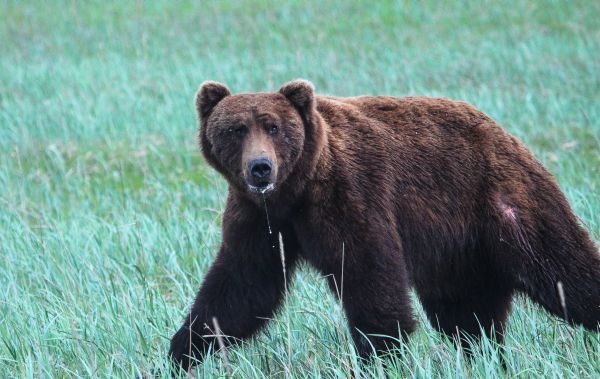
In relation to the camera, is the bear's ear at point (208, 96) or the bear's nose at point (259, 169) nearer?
the bear's nose at point (259, 169)

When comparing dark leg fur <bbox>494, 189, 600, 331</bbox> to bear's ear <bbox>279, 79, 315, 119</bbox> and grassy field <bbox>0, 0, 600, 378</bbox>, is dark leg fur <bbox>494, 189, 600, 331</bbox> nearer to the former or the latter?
grassy field <bbox>0, 0, 600, 378</bbox>

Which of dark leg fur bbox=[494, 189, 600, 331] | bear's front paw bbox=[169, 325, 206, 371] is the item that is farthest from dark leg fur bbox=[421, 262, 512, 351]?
bear's front paw bbox=[169, 325, 206, 371]

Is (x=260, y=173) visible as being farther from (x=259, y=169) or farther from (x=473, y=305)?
(x=473, y=305)

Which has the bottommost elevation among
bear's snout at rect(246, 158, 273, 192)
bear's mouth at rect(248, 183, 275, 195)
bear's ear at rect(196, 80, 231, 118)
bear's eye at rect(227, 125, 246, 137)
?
bear's mouth at rect(248, 183, 275, 195)

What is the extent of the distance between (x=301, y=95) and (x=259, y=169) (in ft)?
1.60

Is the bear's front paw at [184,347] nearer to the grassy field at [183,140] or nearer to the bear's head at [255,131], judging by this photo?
the grassy field at [183,140]

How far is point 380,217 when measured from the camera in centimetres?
431

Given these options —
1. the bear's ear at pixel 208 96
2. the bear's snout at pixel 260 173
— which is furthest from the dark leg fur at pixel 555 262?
the bear's ear at pixel 208 96

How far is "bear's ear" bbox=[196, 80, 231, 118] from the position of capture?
4.50 metres

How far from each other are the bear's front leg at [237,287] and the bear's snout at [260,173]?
29 centimetres

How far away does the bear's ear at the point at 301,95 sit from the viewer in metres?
4.44

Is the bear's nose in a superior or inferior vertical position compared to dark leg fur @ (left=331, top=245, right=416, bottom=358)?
superior

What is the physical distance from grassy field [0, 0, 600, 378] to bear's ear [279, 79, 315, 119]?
90cm

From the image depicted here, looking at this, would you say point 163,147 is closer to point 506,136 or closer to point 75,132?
point 75,132
